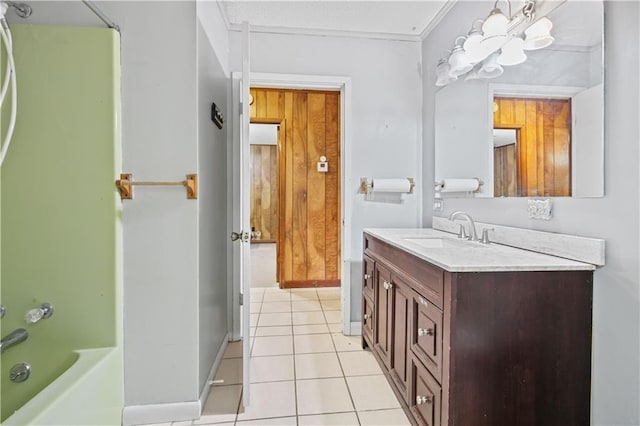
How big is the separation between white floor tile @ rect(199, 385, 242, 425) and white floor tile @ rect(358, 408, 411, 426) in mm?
686

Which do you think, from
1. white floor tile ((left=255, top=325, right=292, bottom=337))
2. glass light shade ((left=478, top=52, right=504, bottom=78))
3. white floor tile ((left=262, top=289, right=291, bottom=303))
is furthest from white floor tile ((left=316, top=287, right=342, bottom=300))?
glass light shade ((left=478, top=52, right=504, bottom=78))

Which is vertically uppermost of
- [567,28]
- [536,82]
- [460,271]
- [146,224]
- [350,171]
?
[567,28]

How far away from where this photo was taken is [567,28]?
1.40 meters

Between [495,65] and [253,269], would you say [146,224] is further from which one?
[253,269]

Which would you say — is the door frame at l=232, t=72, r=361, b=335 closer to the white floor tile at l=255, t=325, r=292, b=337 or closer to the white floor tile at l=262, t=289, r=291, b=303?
the white floor tile at l=255, t=325, r=292, b=337

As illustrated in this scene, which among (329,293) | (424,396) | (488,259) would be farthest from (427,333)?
(329,293)

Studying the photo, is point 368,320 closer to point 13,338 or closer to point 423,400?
point 423,400

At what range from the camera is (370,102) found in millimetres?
2643

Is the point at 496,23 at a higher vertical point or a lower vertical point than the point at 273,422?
higher

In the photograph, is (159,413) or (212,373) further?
(212,373)

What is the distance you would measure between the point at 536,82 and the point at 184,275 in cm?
202

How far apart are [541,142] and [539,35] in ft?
1.72

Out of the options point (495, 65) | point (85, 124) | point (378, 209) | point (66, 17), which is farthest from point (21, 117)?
point (495, 65)

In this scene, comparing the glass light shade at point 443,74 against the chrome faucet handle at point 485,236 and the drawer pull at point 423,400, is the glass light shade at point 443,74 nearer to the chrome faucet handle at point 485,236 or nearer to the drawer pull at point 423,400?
the chrome faucet handle at point 485,236
